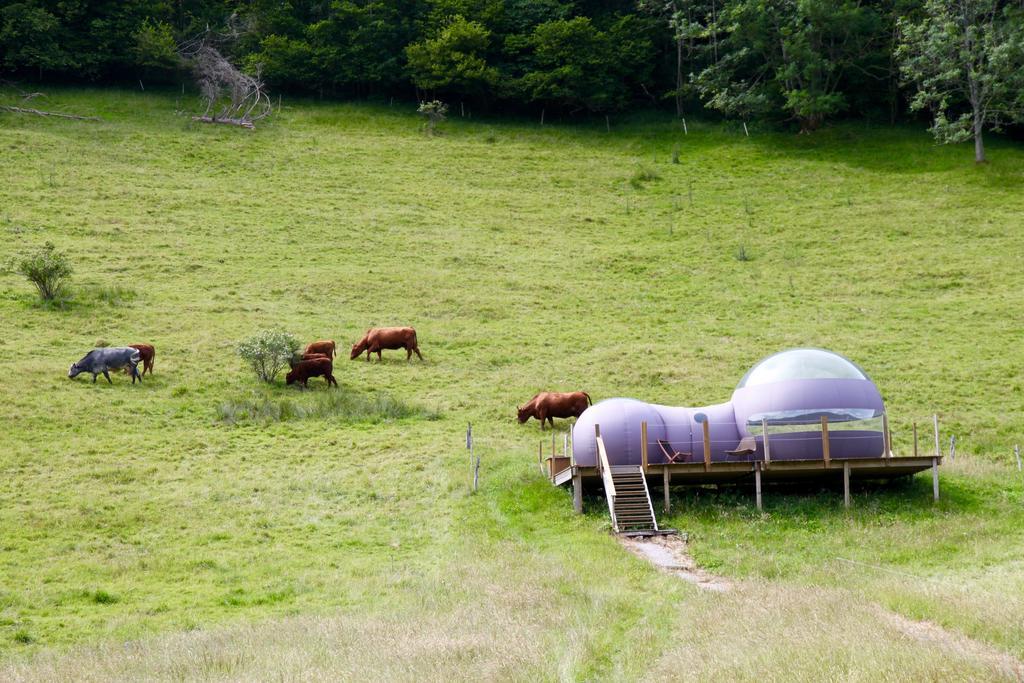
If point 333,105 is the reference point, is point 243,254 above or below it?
below

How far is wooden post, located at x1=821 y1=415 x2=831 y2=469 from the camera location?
2256 centimetres

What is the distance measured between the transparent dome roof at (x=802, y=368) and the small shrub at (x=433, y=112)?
53.4 metres

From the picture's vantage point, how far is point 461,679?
11.3 meters

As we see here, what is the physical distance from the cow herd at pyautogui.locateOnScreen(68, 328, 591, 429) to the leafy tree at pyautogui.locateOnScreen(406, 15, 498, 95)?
43602 mm

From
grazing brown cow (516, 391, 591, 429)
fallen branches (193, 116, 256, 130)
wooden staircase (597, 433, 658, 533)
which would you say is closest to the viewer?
wooden staircase (597, 433, 658, 533)

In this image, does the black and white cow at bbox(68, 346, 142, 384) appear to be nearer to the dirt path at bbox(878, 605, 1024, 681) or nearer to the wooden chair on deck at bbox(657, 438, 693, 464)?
the wooden chair on deck at bbox(657, 438, 693, 464)

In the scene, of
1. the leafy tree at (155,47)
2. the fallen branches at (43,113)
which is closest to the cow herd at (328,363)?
the fallen branches at (43,113)

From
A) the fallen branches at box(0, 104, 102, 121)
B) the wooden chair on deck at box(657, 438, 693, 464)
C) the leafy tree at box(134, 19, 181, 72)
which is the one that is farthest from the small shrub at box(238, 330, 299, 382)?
the leafy tree at box(134, 19, 181, 72)

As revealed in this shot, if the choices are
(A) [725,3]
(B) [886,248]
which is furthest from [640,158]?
(B) [886,248]

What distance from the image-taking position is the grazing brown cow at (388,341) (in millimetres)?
37938

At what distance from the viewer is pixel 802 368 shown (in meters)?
23.8

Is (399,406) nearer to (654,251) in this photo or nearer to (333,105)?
(654,251)

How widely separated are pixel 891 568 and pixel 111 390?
24.9m

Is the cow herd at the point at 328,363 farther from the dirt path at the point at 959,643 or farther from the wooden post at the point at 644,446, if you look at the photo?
the dirt path at the point at 959,643
